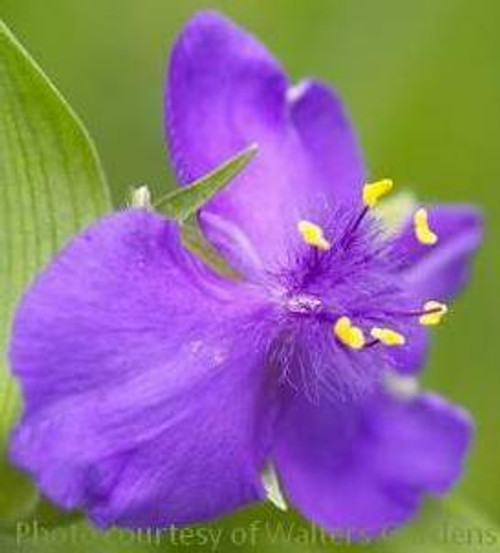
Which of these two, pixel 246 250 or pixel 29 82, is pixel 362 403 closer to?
pixel 246 250

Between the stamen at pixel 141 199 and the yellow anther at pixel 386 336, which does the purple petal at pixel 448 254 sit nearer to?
the yellow anther at pixel 386 336

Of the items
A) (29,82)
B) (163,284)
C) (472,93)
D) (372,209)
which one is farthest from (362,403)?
(472,93)

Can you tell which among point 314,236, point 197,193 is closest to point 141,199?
point 197,193

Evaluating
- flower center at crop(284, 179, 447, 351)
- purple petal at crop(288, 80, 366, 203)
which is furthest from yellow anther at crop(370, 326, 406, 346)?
purple petal at crop(288, 80, 366, 203)

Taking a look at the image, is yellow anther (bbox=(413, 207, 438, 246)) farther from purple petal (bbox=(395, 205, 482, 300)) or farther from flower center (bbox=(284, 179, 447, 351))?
purple petal (bbox=(395, 205, 482, 300))

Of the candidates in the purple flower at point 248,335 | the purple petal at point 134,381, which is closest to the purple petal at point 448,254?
the purple flower at point 248,335
